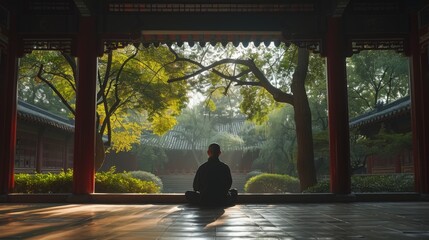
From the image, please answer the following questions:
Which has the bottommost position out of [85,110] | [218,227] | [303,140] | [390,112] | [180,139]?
[218,227]

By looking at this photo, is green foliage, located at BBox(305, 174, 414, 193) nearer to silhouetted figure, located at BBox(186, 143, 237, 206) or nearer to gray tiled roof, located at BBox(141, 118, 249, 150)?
silhouetted figure, located at BBox(186, 143, 237, 206)

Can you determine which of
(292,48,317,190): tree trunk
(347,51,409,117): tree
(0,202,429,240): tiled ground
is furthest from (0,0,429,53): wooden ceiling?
(347,51,409,117): tree

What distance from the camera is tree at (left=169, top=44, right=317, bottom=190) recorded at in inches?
534

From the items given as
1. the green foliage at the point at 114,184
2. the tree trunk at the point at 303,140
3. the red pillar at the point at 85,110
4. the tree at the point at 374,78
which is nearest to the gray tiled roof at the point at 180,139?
the tree at the point at 374,78

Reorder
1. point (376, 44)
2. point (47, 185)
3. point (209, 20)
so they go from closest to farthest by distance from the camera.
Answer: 1. point (209, 20)
2. point (376, 44)
3. point (47, 185)

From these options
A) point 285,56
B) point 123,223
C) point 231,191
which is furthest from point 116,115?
point 123,223

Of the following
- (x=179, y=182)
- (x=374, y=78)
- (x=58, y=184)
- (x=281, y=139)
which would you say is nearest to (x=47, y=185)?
(x=58, y=184)

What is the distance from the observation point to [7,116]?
8547 mm

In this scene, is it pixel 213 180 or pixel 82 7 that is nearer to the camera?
pixel 213 180

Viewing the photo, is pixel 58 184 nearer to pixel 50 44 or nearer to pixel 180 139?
pixel 50 44

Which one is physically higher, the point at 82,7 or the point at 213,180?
the point at 82,7

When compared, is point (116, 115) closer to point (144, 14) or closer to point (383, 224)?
point (144, 14)

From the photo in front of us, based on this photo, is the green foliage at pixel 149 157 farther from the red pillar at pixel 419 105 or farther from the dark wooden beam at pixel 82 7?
the red pillar at pixel 419 105

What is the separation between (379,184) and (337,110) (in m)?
4.92
